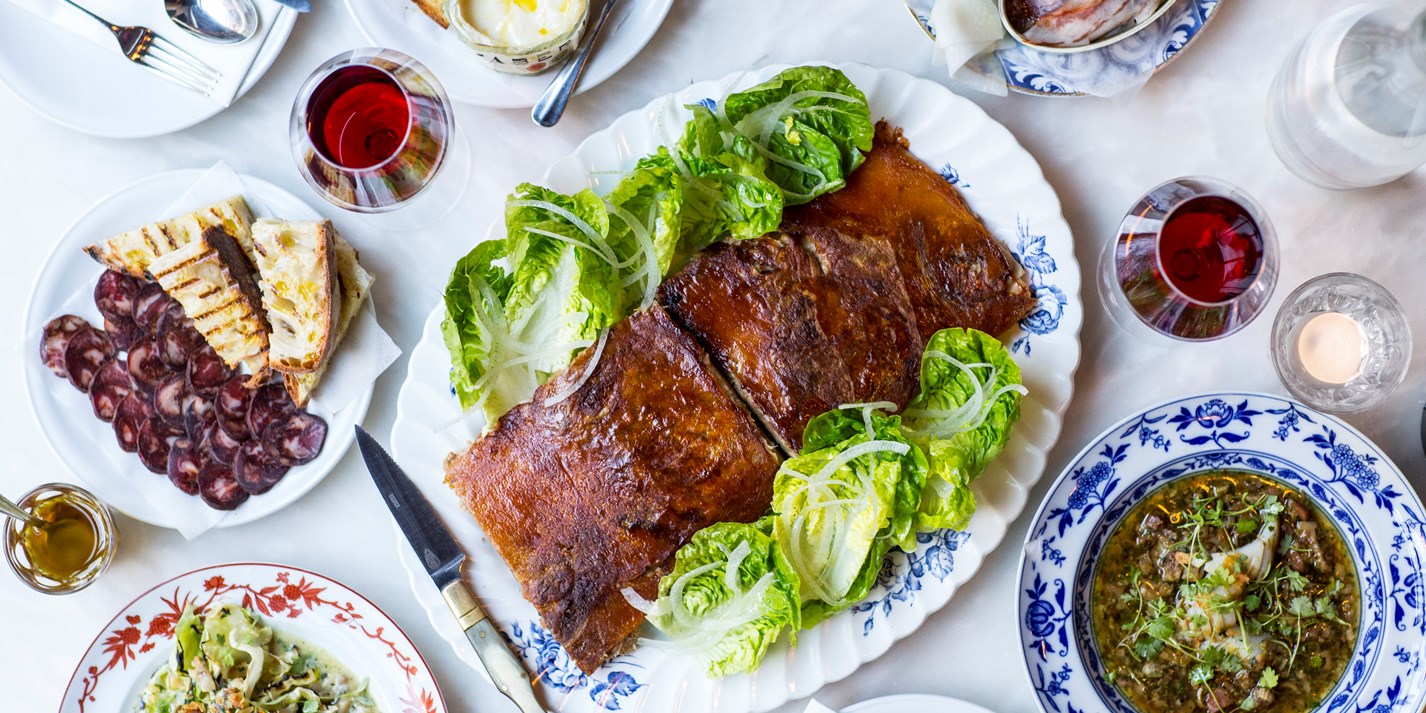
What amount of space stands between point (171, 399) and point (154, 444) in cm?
15

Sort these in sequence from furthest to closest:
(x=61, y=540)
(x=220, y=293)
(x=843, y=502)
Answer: (x=61, y=540), (x=220, y=293), (x=843, y=502)

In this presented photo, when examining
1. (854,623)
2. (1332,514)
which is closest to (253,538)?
(854,623)

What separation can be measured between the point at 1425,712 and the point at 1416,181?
1.49 m

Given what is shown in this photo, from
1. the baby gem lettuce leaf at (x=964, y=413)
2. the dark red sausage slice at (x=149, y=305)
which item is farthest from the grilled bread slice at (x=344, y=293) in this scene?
the baby gem lettuce leaf at (x=964, y=413)

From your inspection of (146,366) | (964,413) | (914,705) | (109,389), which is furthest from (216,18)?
(914,705)

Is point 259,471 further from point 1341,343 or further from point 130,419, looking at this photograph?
point 1341,343

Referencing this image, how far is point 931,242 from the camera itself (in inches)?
107

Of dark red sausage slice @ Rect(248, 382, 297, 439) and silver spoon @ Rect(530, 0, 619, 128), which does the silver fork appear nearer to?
dark red sausage slice @ Rect(248, 382, 297, 439)

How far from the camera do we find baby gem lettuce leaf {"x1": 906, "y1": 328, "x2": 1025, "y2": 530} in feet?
8.55

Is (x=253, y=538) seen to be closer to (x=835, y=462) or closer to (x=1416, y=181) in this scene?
(x=835, y=462)

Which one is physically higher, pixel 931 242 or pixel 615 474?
pixel 931 242

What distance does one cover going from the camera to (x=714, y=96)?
2885mm

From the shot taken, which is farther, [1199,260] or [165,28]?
[165,28]

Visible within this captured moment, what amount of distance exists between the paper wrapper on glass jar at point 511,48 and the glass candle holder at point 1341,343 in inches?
82.5
